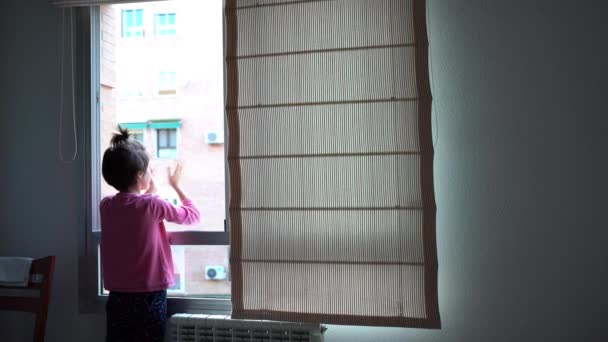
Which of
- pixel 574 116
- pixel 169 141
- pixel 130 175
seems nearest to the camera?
pixel 574 116

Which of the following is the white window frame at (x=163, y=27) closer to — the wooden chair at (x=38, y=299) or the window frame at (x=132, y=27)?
the window frame at (x=132, y=27)

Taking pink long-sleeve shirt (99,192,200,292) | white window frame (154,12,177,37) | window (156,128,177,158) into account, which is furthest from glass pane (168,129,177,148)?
white window frame (154,12,177,37)

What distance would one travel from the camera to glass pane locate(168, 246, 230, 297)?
2080 mm

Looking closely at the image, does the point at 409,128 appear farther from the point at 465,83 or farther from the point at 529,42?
the point at 529,42

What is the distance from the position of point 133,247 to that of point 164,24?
3.24 ft

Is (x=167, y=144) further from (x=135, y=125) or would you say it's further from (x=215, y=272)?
(x=215, y=272)

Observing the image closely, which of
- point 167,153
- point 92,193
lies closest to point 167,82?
point 167,153

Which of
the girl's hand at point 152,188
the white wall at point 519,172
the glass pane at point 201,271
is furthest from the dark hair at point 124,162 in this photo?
the white wall at point 519,172

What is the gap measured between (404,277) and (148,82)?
1.38 metres

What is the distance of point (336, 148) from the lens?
184cm

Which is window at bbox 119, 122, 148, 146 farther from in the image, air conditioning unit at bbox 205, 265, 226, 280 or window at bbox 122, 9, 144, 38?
air conditioning unit at bbox 205, 265, 226, 280

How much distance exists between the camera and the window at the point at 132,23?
2.18m

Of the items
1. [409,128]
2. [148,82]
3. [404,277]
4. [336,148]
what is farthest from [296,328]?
[148,82]

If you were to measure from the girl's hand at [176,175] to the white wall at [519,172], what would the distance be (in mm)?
871
